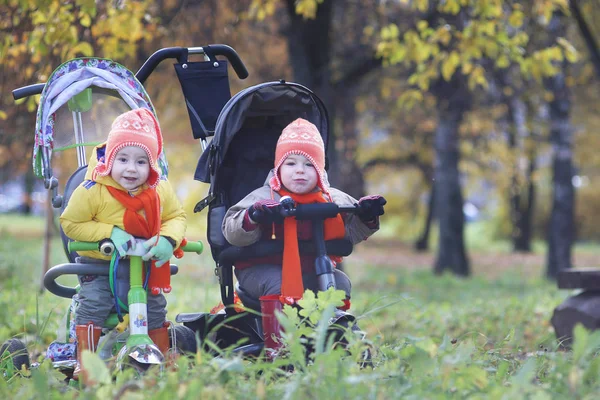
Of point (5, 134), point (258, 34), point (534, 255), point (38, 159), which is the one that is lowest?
point (534, 255)

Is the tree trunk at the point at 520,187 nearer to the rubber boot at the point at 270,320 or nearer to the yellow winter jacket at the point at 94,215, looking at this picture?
the rubber boot at the point at 270,320

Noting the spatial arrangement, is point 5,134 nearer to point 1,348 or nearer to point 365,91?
point 1,348

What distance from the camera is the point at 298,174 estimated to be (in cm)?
439

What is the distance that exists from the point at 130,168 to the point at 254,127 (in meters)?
1.29

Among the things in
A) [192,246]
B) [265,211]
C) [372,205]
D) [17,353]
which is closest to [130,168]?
[192,246]

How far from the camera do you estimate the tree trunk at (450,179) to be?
13.3 m

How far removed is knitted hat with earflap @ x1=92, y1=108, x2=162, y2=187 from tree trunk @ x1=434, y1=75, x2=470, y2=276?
9.08m

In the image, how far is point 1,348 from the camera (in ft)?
14.5

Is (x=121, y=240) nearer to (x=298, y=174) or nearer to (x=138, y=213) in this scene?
(x=138, y=213)

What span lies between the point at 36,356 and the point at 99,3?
385 cm

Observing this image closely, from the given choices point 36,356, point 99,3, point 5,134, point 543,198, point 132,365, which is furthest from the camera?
point 543,198

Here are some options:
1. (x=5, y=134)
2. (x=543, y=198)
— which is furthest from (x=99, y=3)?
(x=543, y=198)

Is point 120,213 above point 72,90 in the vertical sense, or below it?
below

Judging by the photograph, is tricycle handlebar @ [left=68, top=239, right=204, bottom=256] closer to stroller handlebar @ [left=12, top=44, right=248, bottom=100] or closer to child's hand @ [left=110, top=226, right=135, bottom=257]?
child's hand @ [left=110, top=226, right=135, bottom=257]
